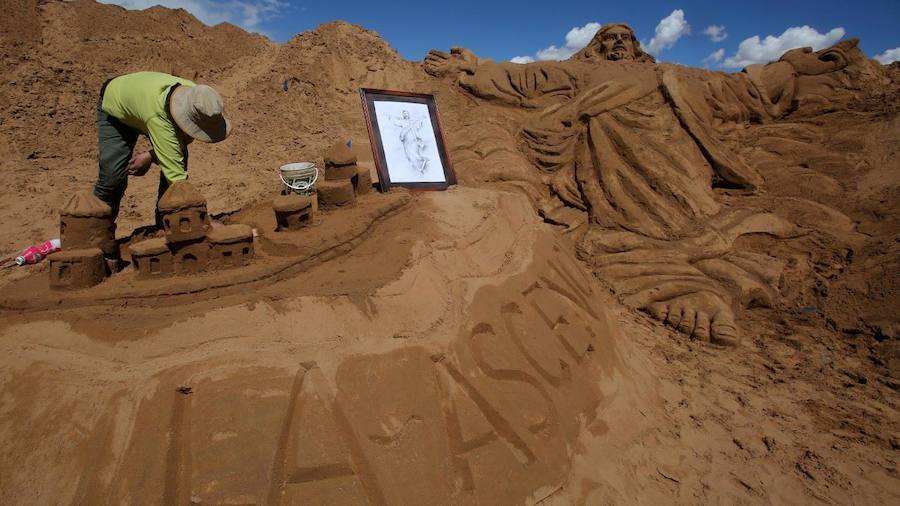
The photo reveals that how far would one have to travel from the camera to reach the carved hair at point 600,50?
740 centimetres

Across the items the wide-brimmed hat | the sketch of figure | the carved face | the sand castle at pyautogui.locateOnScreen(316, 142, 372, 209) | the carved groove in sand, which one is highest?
the carved face

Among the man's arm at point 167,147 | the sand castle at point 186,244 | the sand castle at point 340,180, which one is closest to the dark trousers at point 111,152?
the man's arm at point 167,147

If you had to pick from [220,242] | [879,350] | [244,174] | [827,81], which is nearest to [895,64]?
[827,81]

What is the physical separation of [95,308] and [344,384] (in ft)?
3.39

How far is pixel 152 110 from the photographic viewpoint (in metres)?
2.86

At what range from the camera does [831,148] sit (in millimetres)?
4957

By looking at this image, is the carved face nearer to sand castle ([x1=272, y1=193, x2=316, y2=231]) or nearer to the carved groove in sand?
the carved groove in sand

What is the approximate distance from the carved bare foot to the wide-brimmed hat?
364 centimetres

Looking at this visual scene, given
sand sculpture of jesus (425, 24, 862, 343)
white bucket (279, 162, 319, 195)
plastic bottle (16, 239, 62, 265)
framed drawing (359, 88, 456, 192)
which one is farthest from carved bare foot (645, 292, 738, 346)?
plastic bottle (16, 239, 62, 265)

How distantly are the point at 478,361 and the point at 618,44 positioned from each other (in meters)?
6.76

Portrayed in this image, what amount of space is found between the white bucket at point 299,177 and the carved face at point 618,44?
543cm

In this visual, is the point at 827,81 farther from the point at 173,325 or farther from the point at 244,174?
the point at 244,174

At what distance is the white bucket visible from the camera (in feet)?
13.0

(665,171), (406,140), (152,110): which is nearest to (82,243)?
(152,110)
